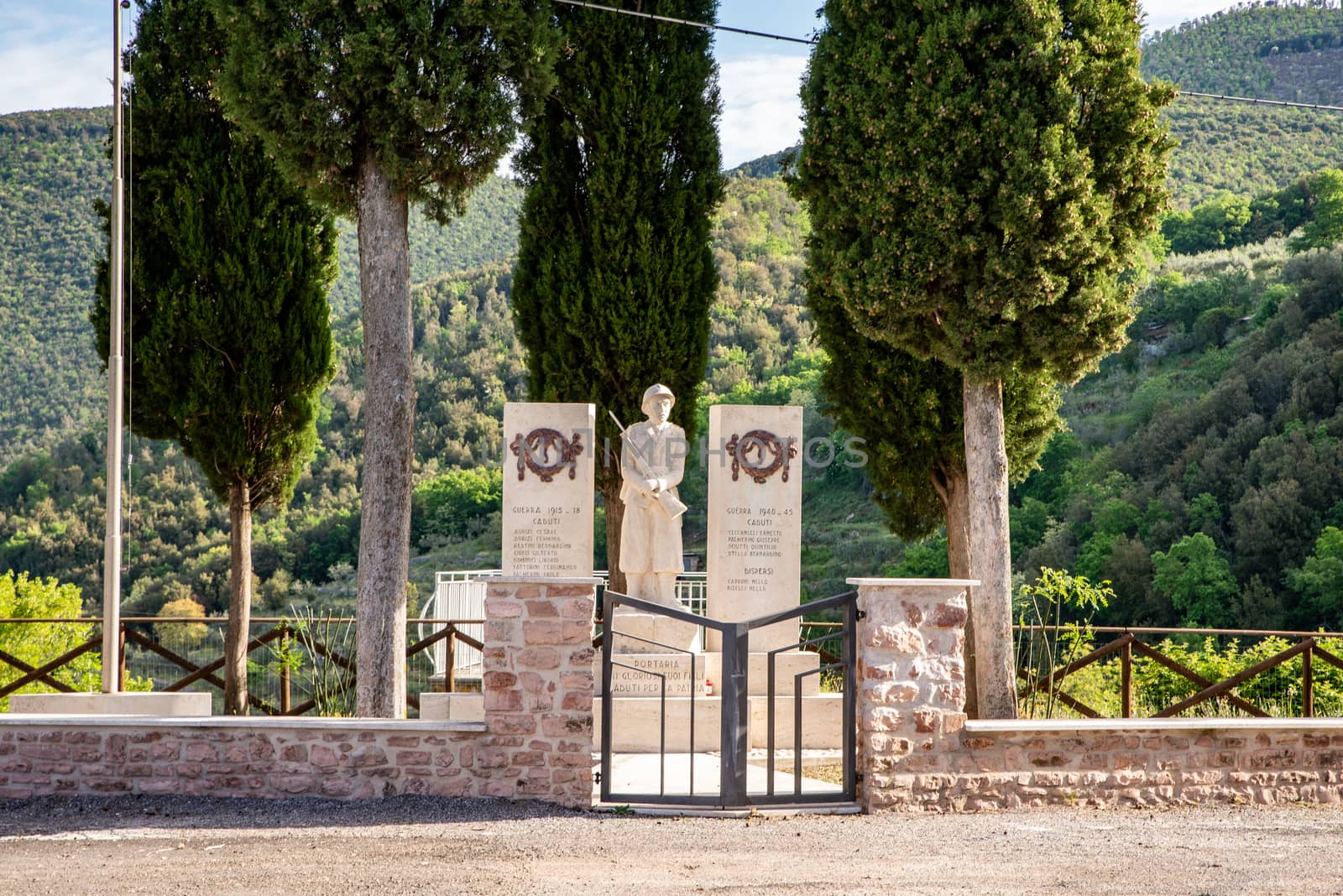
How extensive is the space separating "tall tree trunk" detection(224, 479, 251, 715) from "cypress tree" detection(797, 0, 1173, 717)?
5.83m

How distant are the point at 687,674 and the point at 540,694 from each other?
3045mm

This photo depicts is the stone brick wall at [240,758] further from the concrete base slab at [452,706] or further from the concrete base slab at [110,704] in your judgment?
the concrete base slab at [452,706]

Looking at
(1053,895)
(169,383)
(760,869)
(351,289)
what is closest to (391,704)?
(169,383)

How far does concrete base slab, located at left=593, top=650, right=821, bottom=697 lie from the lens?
948 centimetres

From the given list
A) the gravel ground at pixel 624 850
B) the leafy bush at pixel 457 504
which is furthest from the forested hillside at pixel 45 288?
the gravel ground at pixel 624 850

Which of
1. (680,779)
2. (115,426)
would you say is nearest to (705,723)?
(680,779)

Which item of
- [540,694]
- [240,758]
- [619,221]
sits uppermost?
[619,221]

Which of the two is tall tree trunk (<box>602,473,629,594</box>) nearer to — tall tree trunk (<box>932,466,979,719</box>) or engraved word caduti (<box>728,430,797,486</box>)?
engraved word caduti (<box>728,430,797,486</box>)

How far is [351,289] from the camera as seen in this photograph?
39.8 m

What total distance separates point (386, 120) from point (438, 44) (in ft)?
2.33

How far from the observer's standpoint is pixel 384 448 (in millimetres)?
9516

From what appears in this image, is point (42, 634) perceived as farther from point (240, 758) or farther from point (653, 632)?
point (240, 758)

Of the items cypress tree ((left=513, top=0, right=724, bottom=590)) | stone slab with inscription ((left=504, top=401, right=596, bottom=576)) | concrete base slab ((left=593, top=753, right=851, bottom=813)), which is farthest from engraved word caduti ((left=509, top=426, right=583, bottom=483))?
concrete base slab ((left=593, top=753, right=851, bottom=813))

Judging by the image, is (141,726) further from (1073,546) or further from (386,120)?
(1073,546)
